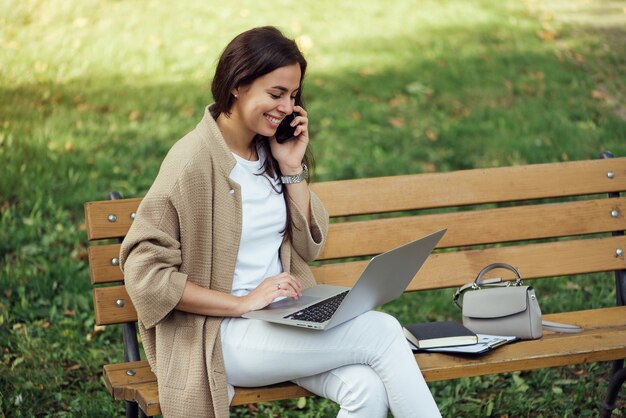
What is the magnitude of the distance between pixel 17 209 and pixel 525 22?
514 centimetres

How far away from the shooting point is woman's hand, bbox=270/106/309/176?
355 cm

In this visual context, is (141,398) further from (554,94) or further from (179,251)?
(554,94)

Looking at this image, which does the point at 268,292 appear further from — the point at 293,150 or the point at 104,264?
the point at 104,264

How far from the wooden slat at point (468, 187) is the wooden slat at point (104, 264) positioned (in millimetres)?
843

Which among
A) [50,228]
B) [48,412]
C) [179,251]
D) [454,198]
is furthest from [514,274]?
[50,228]

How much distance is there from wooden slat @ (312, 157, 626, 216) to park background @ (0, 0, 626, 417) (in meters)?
0.92

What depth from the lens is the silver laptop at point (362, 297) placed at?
2.97 metres

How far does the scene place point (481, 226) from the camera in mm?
4094

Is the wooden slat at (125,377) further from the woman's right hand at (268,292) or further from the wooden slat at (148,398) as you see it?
the woman's right hand at (268,292)

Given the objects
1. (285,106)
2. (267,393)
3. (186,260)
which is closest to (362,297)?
(267,393)

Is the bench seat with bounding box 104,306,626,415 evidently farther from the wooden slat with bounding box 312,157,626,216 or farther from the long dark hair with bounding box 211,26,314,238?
the long dark hair with bounding box 211,26,314,238

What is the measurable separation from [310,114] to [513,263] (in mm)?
3001

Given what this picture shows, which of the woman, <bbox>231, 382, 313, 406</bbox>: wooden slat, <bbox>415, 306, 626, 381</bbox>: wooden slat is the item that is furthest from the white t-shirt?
<bbox>415, 306, 626, 381</bbox>: wooden slat

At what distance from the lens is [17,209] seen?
5535mm
